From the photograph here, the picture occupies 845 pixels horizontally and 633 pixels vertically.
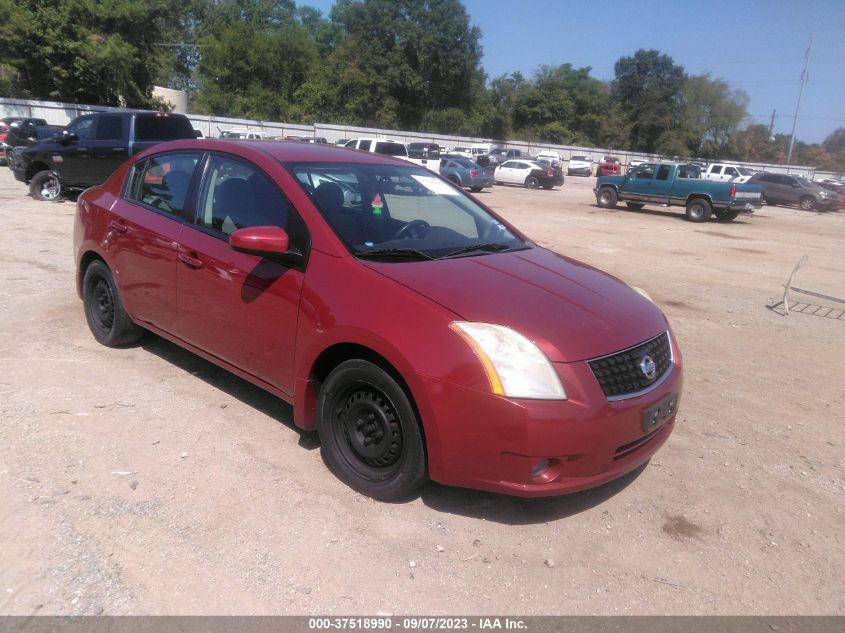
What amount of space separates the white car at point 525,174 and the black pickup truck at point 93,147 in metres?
22.9

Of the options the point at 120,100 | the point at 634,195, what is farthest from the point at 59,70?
the point at 634,195

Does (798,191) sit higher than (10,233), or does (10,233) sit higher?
(798,191)

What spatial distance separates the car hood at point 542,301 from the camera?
294 centimetres

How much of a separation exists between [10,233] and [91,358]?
6.61 meters

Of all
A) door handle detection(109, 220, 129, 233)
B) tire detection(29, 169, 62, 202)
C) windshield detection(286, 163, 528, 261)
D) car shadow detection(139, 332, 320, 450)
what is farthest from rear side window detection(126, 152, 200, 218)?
tire detection(29, 169, 62, 202)

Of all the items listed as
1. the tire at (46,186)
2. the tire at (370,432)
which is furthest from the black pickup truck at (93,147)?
the tire at (370,432)

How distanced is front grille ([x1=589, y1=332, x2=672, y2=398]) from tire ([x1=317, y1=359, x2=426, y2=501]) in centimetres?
88

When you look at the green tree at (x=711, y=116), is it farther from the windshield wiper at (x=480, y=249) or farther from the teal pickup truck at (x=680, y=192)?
the windshield wiper at (x=480, y=249)

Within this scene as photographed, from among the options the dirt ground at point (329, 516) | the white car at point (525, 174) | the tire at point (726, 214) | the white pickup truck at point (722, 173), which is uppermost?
the white pickup truck at point (722, 173)

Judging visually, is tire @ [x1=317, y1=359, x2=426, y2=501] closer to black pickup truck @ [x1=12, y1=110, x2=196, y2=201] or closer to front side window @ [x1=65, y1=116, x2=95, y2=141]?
black pickup truck @ [x1=12, y1=110, x2=196, y2=201]

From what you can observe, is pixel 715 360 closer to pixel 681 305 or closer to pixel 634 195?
pixel 681 305

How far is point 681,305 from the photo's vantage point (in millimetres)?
8172

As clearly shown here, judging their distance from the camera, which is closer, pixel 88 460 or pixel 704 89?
pixel 88 460

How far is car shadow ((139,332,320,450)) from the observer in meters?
4.05
